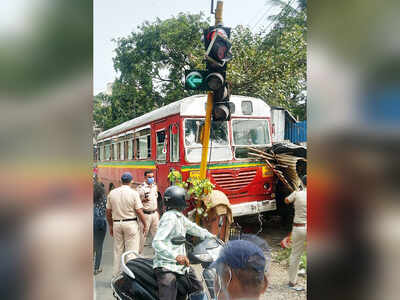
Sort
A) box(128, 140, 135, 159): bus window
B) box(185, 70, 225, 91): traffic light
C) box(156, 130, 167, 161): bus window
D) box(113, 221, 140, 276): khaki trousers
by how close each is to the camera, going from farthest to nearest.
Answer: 1. box(128, 140, 135, 159): bus window
2. box(156, 130, 167, 161): bus window
3. box(113, 221, 140, 276): khaki trousers
4. box(185, 70, 225, 91): traffic light

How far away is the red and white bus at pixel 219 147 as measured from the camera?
5.67 meters

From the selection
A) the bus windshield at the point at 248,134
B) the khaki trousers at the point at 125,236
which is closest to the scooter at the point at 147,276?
the khaki trousers at the point at 125,236

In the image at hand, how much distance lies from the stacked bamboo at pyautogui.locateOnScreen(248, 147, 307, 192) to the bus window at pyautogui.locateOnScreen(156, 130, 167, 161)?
1.54 meters

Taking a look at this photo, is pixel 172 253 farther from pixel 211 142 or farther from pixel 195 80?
pixel 211 142

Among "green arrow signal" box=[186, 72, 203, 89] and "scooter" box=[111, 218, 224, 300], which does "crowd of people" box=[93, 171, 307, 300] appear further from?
"green arrow signal" box=[186, 72, 203, 89]

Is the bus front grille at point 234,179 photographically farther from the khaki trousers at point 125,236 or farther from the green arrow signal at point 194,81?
the green arrow signal at point 194,81

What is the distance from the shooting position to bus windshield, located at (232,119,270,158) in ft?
19.7

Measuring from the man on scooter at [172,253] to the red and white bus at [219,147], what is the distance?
9.49ft

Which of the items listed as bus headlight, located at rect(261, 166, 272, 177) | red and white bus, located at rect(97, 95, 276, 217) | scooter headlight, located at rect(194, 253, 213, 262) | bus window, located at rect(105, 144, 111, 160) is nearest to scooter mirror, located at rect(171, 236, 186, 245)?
scooter headlight, located at rect(194, 253, 213, 262)
